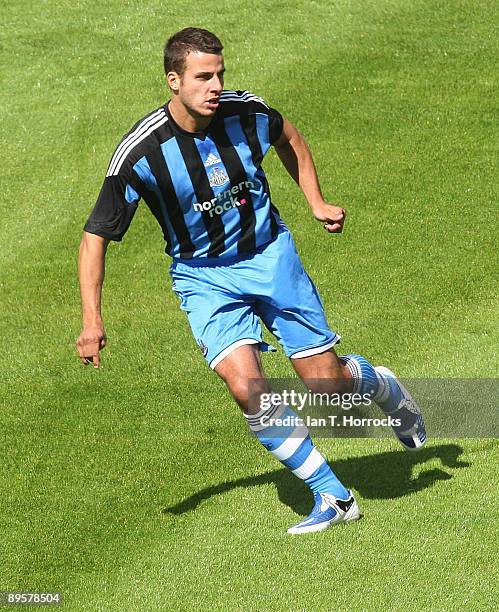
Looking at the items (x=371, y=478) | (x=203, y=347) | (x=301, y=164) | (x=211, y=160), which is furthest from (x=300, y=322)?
(x=371, y=478)

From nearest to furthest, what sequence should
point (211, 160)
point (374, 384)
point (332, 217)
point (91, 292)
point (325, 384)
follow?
point (91, 292) → point (211, 160) → point (332, 217) → point (325, 384) → point (374, 384)

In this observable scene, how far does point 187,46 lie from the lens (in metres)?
5.89

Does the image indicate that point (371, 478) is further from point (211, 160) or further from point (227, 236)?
point (211, 160)

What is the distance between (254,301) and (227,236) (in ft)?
1.36

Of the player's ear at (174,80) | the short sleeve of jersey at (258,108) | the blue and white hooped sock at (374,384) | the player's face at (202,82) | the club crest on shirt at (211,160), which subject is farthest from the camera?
the blue and white hooped sock at (374,384)

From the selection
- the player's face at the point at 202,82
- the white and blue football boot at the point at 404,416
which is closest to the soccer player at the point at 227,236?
the player's face at the point at 202,82

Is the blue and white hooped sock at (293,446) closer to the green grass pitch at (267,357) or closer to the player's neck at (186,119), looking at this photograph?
the green grass pitch at (267,357)

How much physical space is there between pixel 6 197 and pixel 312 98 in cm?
314

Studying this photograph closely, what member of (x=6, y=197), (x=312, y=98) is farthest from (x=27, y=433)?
(x=312, y=98)

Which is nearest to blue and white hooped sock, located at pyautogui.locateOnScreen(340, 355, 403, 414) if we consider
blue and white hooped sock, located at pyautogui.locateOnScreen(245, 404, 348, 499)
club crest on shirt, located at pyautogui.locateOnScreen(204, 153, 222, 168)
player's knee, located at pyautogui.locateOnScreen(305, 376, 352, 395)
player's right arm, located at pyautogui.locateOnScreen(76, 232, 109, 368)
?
player's knee, located at pyautogui.locateOnScreen(305, 376, 352, 395)

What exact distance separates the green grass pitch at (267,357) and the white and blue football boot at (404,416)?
16cm

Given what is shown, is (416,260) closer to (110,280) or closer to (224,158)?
(110,280)

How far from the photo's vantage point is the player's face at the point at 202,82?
231 inches

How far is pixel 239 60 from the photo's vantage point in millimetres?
12070
